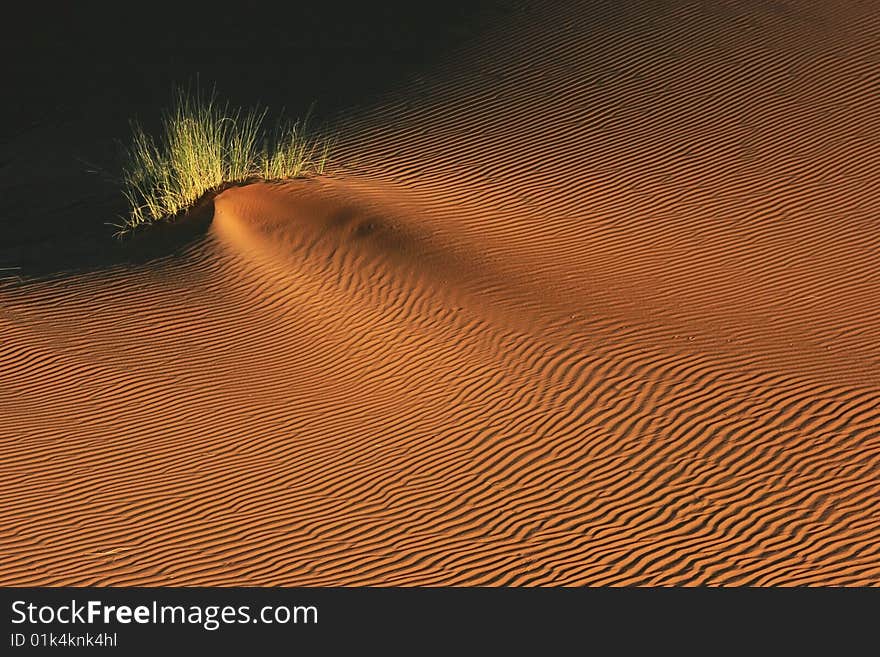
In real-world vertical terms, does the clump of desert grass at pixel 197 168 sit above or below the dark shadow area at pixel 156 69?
below

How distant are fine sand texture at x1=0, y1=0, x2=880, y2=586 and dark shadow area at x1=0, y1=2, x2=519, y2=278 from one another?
2.66 m

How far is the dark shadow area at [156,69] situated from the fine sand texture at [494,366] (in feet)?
8.73

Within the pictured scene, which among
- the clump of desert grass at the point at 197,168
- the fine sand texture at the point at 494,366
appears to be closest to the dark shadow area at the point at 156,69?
the clump of desert grass at the point at 197,168

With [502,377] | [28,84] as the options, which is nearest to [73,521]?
[502,377]

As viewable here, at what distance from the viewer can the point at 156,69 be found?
20.7m

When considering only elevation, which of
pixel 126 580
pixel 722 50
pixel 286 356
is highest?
pixel 722 50

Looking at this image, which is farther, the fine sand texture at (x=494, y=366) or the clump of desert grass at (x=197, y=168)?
the clump of desert grass at (x=197, y=168)

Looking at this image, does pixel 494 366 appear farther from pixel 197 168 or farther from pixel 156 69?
pixel 156 69

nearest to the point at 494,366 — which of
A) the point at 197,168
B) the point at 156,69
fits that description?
the point at 197,168

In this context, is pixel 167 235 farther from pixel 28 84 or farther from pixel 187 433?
pixel 28 84

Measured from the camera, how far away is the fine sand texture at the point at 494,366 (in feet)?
24.3

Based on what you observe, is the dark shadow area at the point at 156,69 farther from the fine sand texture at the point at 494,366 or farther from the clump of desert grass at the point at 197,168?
the fine sand texture at the point at 494,366

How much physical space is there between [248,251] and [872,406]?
24.4ft

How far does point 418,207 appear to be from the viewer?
13.7 m
